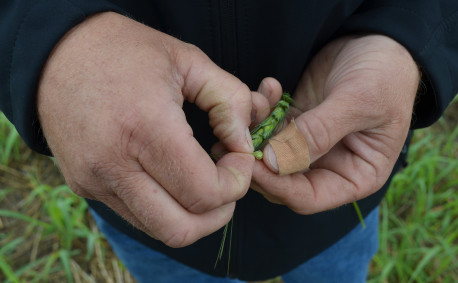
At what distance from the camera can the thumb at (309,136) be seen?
50.4 inches

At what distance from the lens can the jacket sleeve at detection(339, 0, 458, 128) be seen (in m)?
1.38

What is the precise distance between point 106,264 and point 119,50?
7.63ft

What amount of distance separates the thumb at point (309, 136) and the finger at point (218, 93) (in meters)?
0.15

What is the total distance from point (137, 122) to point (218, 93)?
0.26m

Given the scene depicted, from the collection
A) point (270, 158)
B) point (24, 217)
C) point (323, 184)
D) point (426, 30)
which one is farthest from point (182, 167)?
point (24, 217)

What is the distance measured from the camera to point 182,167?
3.32 ft

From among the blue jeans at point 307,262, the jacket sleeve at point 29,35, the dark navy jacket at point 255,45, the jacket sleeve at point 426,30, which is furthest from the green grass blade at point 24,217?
the jacket sleeve at point 426,30

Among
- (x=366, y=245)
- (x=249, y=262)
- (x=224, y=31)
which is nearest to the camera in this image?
(x=224, y=31)

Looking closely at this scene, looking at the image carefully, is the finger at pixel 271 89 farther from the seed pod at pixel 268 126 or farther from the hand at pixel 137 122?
the hand at pixel 137 122

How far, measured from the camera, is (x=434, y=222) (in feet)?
10.1

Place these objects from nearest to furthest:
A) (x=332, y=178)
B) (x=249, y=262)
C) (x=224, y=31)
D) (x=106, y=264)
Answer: (x=224, y=31) < (x=332, y=178) < (x=249, y=262) < (x=106, y=264)

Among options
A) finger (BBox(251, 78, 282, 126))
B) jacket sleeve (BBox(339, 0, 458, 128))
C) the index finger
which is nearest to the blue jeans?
the index finger

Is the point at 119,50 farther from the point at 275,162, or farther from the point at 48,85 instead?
the point at 275,162

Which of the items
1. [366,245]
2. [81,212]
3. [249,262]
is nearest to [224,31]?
[249,262]
